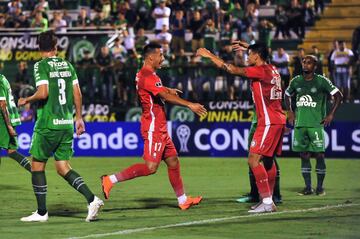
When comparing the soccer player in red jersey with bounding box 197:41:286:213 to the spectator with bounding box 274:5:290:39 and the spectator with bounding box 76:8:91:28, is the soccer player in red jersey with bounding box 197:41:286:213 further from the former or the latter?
the spectator with bounding box 76:8:91:28

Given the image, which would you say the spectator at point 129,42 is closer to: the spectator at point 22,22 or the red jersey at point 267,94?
the spectator at point 22,22

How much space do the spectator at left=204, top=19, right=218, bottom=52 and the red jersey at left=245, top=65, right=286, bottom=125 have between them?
15517 millimetres

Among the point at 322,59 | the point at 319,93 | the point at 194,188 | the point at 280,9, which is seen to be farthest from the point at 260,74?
the point at 280,9

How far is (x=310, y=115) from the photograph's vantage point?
54.3 ft

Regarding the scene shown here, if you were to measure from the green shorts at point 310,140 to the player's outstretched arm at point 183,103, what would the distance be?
3.59 m

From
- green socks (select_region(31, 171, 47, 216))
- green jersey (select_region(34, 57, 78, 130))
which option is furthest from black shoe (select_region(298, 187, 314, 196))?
green socks (select_region(31, 171, 47, 216))

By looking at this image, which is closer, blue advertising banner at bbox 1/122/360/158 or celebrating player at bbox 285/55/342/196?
celebrating player at bbox 285/55/342/196

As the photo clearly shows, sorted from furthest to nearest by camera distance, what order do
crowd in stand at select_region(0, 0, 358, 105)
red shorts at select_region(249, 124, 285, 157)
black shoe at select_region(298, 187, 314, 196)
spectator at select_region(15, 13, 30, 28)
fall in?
spectator at select_region(15, 13, 30, 28), crowd in stand at select_region(0, 0, 358, 105), black shoe at select_region(298, 187, 314, 196), red shorts at select_region(249, 124, 285, 157)

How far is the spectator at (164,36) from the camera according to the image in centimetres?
3000

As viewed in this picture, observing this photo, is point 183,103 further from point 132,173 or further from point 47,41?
point 47,41

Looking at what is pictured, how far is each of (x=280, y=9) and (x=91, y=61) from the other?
229 inches

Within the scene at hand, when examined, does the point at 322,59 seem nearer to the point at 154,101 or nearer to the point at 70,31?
the point at 70,31

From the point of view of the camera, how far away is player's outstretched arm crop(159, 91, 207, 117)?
12.9 meters

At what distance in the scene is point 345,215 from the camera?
43.4 feet
